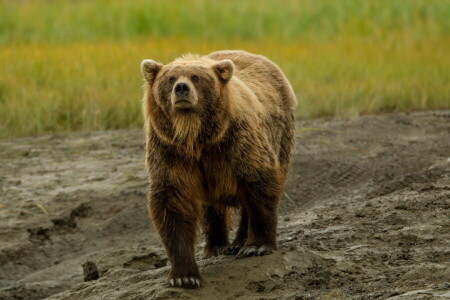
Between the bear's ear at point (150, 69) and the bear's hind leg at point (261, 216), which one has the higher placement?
the bear's ear at point (150, 69)

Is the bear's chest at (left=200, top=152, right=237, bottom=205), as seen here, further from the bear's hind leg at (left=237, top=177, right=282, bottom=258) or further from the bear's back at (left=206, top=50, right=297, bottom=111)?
the bear's back at (left=206, top=50, right=297, bottom=111)

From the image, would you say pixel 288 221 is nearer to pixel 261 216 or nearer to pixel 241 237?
pixel 241 237

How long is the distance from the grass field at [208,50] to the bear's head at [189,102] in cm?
500

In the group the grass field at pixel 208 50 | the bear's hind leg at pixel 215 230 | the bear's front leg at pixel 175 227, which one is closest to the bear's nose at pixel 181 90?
the bear's front leg at pixel 175 227

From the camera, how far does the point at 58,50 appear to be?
43.2 ft

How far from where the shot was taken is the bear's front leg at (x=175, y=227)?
596cm

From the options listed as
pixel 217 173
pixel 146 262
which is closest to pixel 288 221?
pixel 146 262

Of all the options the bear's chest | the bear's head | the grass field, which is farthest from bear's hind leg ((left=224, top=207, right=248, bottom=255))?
the grass field

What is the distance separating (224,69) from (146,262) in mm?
1715

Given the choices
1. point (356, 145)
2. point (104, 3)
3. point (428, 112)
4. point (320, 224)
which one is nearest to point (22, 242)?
point (320, 224)

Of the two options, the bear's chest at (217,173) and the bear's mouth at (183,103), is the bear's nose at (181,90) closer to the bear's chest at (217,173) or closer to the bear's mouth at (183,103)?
the bear's mouth at (183,103)

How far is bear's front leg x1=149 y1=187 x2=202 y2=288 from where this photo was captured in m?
5.96

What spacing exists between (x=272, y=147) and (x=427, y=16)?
10265 millimetres

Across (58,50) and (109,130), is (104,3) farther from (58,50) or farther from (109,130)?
(109,130)
